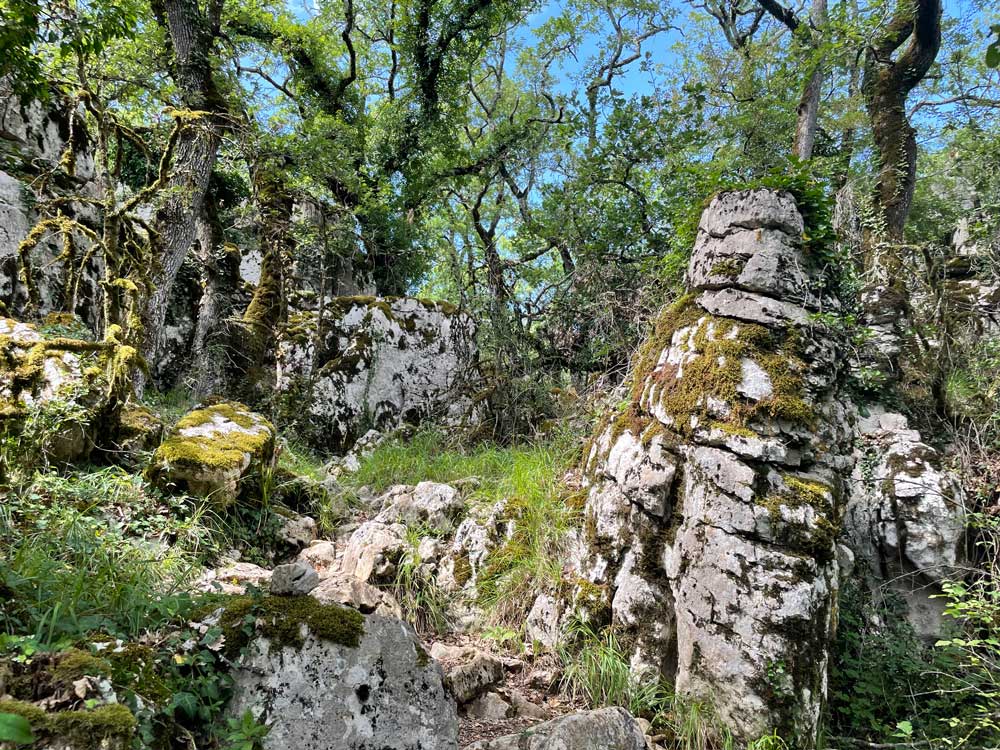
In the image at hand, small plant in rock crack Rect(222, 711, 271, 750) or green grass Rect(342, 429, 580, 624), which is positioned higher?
green grass Rect(342, 429, 580, 624)

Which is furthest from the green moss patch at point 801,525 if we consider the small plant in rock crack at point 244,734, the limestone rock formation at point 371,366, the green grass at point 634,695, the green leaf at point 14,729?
the limestone rock formation at point 371,366

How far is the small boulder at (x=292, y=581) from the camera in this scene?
109 inches

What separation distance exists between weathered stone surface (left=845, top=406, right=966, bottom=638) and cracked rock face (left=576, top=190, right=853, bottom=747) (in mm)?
1415

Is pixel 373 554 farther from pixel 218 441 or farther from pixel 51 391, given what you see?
pixel 51 391

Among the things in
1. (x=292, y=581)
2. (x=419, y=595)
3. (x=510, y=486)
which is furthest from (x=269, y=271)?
(x=292, y=581)

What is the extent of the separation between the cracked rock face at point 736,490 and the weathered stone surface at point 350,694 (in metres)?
1.53

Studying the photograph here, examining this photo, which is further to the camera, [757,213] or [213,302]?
[213,302]

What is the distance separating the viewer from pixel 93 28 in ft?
13.1

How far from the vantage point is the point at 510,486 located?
521 centimetres

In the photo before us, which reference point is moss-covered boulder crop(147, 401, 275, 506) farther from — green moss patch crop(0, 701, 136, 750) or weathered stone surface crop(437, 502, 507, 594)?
green moss patch crop(0, 701, 136, 750)

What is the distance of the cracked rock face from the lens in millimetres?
3121

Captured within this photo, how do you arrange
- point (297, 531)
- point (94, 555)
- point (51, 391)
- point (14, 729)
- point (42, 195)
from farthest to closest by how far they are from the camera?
point (42, 195)
point (297, 531)
point (51, 391)
point (94, 555)
point (14, 729)

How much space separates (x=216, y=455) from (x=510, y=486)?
2.68m

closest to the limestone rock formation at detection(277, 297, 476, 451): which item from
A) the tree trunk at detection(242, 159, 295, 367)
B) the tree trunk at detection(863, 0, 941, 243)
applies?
the tree trunk at detection(242, 159, 295, 367)
